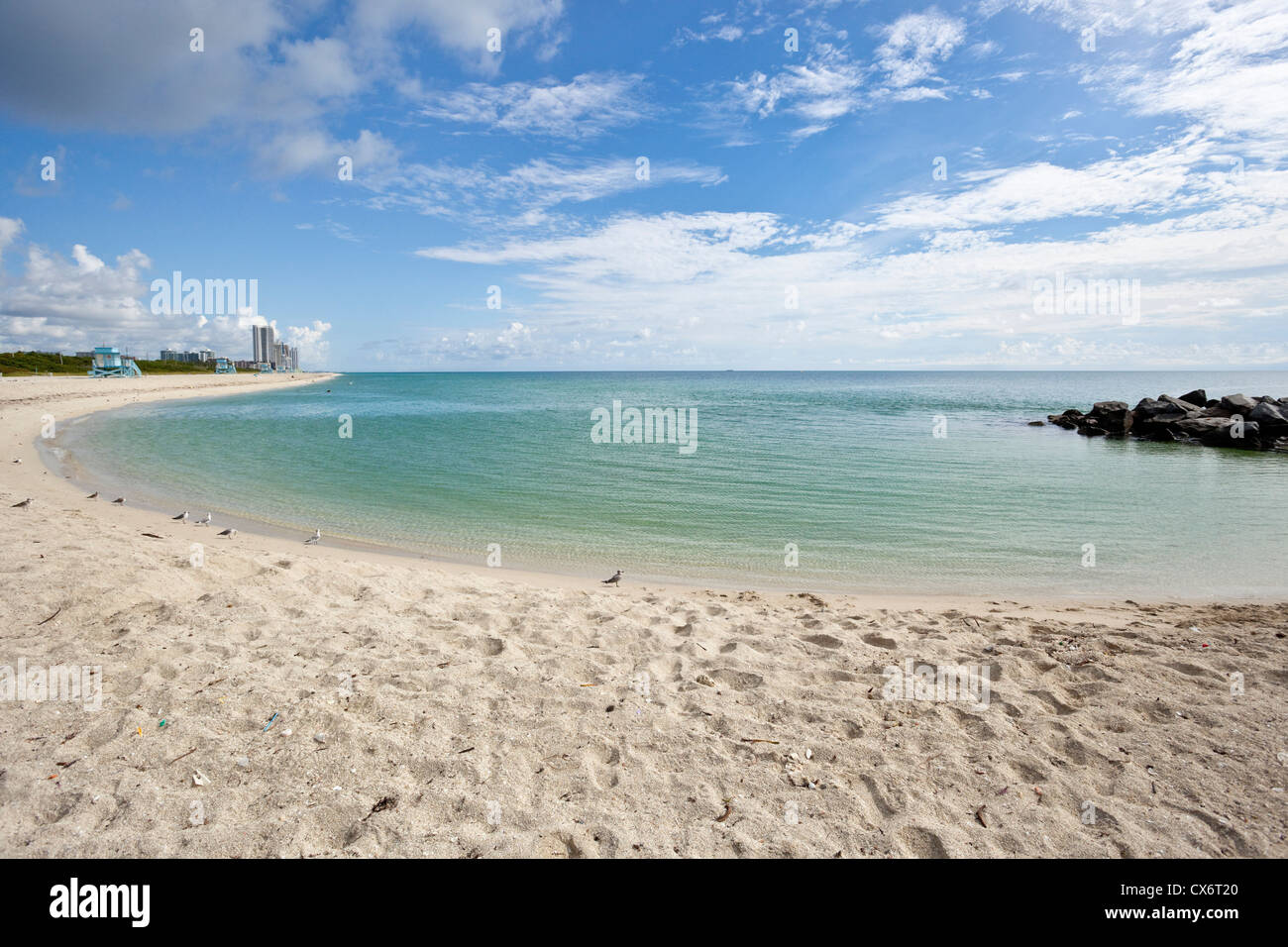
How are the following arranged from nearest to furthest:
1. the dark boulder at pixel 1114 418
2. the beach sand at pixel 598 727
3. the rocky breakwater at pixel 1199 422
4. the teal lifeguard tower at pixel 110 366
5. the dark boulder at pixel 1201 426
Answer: the beach sand at pixel 598 727 < the rocky breakwater at pixel 1199 422 < the dark boulder at pixel 1201 426 < the dark boulder at pixel 1114 418 < the teal lifeguard tower at pixel 110 366

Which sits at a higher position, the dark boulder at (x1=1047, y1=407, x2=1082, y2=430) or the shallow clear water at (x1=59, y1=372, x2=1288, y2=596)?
the dark boulder at (x1=1047, y1=407, x2=1082, y2=430)

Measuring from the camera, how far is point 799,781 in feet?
15.3

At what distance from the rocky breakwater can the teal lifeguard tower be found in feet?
372

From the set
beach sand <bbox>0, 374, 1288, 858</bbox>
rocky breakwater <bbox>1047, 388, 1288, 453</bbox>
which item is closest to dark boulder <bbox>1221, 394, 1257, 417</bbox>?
rocky breakwater <bbox>1047, 388, 1288, 453</bbox>

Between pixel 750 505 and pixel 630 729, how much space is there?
12.6m

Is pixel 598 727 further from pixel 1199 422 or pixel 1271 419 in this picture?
pixel 1199 422

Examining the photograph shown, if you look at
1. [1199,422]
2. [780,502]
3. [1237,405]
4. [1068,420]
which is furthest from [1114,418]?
[780,502]

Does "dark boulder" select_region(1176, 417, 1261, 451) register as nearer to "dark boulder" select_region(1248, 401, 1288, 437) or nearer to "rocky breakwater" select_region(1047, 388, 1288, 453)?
"rocky breakwater" select_region(1047, 388, 1288, 453)

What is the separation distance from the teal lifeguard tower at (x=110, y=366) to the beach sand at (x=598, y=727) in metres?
104

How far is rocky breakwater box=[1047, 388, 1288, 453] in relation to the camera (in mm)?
32594

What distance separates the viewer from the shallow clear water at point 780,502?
39.7 feet

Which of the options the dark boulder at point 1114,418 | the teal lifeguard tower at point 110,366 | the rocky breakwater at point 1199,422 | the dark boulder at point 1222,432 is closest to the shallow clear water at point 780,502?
the dark boulder at point 1222,432

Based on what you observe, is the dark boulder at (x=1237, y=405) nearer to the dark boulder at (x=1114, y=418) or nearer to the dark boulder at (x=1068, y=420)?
the dark boulder at (x=1114, y=418)

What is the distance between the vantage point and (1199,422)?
35438 millimetres
